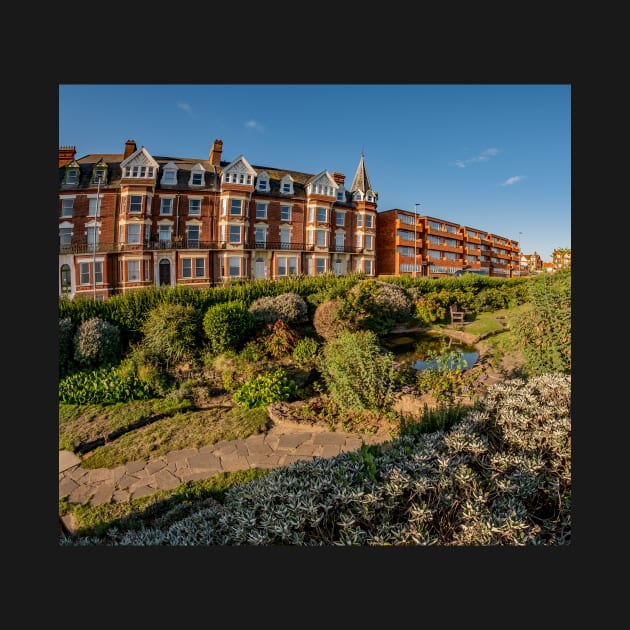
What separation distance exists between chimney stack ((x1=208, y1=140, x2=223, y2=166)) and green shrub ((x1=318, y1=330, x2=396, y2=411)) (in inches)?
115

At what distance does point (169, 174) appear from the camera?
11.7 ft

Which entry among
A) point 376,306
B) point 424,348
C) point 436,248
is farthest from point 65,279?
point 424,348

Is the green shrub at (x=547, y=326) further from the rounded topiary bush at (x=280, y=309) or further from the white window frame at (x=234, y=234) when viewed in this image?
the white window frame at (x=234, y=234)

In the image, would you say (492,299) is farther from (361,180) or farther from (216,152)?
(216,152)

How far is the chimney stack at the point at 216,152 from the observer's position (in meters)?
3.38

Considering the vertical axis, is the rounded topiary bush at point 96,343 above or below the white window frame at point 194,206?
below

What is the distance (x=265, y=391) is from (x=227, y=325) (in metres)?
1.36

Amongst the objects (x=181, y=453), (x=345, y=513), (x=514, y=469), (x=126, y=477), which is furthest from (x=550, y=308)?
(x=126, y=477)

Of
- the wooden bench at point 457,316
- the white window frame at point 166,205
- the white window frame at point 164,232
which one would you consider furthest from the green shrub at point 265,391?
the wooden bench at point 457,316

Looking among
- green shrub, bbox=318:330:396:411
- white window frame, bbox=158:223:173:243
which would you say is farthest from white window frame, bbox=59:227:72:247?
green shrub, bbox=318:330:396:411

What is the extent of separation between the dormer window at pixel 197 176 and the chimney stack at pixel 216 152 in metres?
0.17

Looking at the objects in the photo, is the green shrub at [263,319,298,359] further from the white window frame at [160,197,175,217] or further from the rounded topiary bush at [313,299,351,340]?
the white window frame at [160,197,175,217]

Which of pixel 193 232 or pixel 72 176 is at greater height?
pixel 72 176

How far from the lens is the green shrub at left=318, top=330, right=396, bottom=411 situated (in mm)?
4035
